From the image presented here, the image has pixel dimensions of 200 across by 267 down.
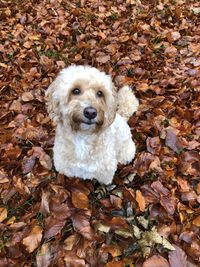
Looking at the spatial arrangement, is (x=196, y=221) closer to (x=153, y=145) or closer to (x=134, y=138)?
(x=153, y=145)

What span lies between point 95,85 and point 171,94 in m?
2.01

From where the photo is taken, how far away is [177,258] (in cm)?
351

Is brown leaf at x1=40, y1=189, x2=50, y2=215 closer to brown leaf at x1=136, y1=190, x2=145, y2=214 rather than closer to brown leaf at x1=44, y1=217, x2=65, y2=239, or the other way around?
brown leaf at x1=44, y1=217, x2=65, y2=239

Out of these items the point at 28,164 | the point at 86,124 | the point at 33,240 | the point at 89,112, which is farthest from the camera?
the point at 28,164

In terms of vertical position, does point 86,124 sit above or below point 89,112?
below

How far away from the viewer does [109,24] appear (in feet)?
22.0

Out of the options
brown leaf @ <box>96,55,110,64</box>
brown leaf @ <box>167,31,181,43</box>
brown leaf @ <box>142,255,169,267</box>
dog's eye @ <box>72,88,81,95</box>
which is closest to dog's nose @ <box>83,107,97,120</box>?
dog's eye @ <box>72,88,81,95</box>

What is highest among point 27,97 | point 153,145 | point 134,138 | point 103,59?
point 103,59

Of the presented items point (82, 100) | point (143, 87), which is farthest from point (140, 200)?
point (143, 87)

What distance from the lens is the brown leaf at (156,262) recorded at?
3.45 m

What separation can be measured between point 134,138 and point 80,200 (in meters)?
1.14

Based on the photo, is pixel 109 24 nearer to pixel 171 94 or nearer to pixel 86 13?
pixel 86 13

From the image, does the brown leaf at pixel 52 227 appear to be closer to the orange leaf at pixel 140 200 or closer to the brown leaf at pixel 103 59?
the orange leaf at pixel 140 200

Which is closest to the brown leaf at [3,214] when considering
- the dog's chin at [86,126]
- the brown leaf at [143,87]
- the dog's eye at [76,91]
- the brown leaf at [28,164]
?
the brown leaf at [28,164]
